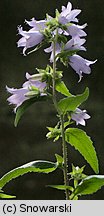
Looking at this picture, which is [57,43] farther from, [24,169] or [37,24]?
[24,169]

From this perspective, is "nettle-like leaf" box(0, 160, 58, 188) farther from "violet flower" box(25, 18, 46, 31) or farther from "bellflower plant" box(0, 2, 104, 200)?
"violet flower" box(25, 18, 46, 31)

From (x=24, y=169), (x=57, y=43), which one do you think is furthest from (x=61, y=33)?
(x=24, y=169)

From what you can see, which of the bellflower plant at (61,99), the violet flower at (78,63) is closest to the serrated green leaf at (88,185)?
the bellflower plant at (61,99)

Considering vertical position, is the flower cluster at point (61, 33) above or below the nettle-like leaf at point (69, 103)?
above

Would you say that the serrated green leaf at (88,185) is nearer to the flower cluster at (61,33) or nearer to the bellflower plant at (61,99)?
the bellflower plant at (61,99)

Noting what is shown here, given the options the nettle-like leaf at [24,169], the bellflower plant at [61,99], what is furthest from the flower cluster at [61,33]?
the nettle-like leaf at [24,169]

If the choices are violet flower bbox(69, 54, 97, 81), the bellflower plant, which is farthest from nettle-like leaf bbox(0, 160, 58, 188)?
violet flower bbox(69, 54, 97, 81)

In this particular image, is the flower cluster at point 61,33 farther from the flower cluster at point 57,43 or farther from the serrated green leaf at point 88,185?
the serrated green leaf at point 88,185

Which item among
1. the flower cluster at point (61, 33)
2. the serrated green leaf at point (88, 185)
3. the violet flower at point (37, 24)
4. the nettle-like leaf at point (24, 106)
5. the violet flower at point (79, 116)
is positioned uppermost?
the violet flower at point (37, 24)

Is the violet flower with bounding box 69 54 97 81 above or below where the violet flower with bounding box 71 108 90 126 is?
above
